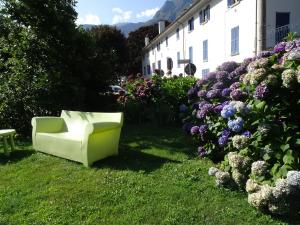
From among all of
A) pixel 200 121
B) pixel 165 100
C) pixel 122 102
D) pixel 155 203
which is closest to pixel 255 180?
pixel 155 203

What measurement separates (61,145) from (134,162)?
143 cm

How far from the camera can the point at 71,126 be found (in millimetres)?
7137

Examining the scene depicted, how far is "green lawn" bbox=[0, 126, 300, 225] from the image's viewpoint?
3.73 meters

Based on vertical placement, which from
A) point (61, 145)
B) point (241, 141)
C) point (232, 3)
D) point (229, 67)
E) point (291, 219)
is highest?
point (232, 3)

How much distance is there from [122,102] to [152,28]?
43.0 meters

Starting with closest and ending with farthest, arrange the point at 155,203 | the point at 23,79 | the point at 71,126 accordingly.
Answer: the point at 155,203, the point at 71,126, the point at 23,79

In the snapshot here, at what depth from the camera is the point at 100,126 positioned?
5559 millimetres

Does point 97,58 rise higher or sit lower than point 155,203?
higher

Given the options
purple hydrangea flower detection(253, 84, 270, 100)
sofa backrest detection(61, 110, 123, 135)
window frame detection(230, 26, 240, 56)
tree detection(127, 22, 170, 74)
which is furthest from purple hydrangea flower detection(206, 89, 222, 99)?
tree detection(127, 22, 170, 74)

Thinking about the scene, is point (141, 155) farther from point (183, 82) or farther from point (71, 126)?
point (183, 82)

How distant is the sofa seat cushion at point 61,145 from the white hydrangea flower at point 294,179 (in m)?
3.52

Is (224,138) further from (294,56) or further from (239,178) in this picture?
(294,56)

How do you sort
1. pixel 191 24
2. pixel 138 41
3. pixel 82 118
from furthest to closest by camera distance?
pixel 138 41 → pixel 191 24 → pixel 82 118

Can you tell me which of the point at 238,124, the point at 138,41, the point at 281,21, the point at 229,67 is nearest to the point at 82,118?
the point at 229,67
